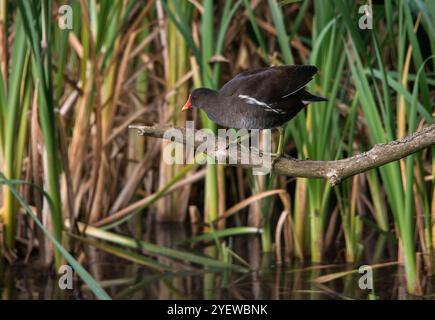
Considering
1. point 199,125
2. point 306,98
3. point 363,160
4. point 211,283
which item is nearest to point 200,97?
point 306,98

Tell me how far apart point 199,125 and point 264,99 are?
73.5 inches

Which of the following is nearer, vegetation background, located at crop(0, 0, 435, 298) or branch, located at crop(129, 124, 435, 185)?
branch, located at crop(129, 124, 435, 185)

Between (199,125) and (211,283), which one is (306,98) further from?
(199,125)

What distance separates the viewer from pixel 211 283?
305cm

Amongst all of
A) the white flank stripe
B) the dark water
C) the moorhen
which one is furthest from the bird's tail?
the dark water

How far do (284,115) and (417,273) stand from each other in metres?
0.96

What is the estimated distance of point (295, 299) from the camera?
2863 mm

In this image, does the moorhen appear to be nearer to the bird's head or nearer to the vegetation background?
the bird's head

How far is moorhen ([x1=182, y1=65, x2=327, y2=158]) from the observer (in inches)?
88.5

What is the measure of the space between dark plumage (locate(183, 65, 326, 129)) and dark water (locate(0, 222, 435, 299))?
84cm

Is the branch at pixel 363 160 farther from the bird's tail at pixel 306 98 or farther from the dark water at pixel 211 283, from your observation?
the dark water at pixel 211 283

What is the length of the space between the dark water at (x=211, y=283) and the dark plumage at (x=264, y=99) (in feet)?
2.77

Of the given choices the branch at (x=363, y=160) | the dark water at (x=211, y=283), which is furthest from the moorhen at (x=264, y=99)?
the dark water at (x=211, y=283)
